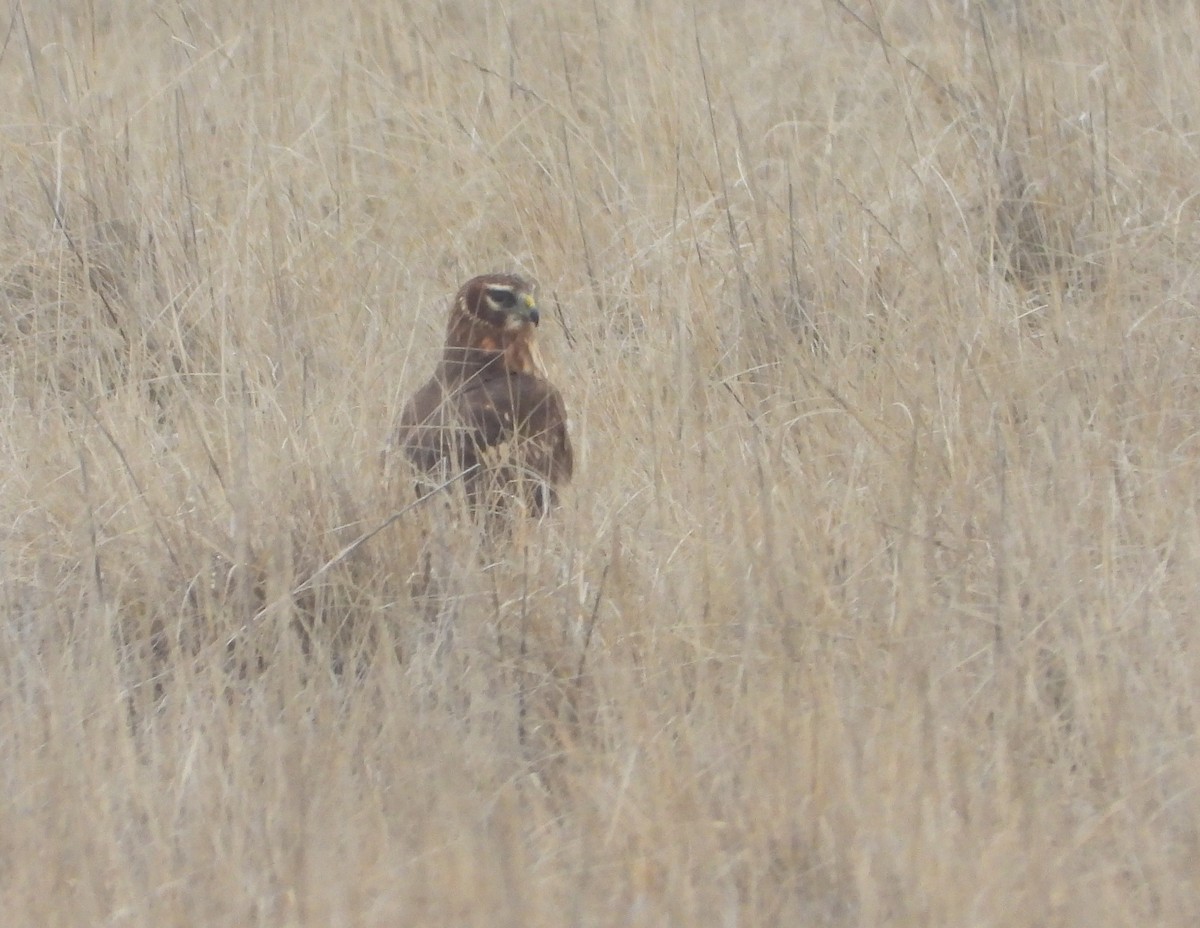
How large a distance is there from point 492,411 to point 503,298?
0.43 m

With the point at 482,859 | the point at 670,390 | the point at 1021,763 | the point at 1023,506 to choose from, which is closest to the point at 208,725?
the point at 482,859

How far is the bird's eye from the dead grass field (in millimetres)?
347

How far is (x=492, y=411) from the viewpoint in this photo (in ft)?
13.7

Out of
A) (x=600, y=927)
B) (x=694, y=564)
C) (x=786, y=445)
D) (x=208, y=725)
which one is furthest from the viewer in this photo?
(x=786, y=445)

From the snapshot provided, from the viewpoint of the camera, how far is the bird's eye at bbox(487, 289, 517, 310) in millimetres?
4500

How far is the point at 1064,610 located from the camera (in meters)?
3.22

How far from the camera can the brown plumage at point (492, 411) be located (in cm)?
398

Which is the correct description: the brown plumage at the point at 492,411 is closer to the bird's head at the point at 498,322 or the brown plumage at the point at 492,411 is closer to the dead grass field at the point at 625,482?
the bird's head at the point at 498,322

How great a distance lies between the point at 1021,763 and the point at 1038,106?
9.52 feet

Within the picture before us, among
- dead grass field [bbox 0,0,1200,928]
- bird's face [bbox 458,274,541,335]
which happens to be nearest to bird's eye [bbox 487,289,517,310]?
bird's face [bbox 458,274,541,335]

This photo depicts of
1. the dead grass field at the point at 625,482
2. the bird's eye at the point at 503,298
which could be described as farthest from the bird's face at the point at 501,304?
the dead grass field at the point at 625,482

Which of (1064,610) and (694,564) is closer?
(1064,610)

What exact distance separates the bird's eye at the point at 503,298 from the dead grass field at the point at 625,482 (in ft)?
1.14

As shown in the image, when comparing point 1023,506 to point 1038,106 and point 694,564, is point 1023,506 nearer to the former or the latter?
point 694,564
